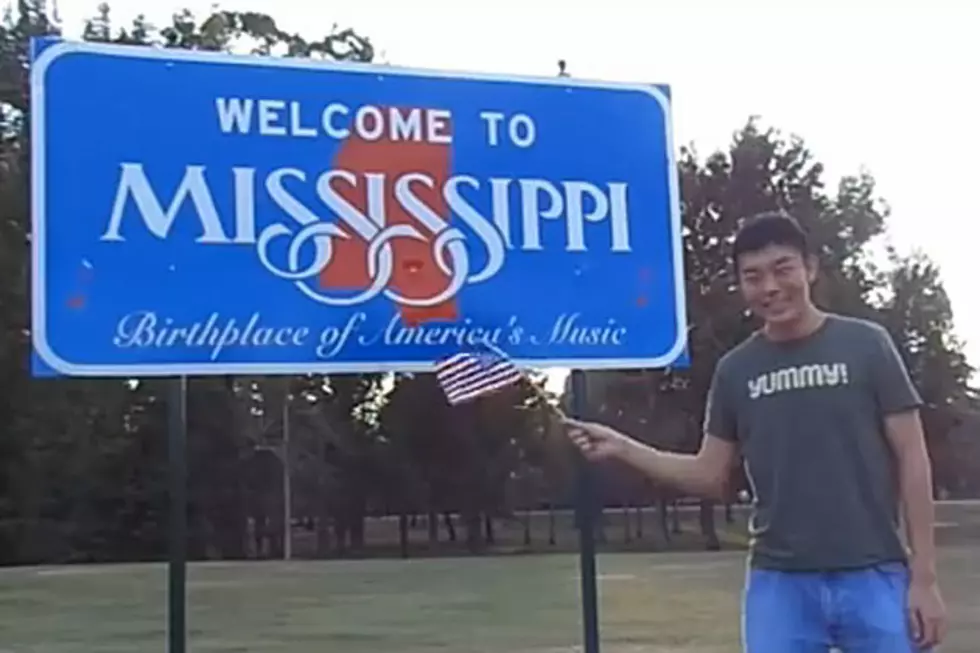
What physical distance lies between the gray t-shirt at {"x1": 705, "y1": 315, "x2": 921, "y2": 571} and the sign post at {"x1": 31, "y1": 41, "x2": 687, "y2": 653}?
5.40 feet

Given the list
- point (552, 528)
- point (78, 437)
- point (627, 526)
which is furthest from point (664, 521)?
point (78, 437)

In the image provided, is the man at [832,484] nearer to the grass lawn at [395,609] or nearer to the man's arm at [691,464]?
the man's arm at [691,464]

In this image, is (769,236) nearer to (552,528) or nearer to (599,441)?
(599,441)

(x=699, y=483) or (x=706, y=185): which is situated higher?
(x=706, y=185)

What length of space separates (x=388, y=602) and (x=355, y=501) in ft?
80.5

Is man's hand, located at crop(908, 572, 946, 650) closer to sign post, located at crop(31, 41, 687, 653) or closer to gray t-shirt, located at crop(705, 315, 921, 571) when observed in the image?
gray t-shirt, located at crop(705, 315, 921, 571)

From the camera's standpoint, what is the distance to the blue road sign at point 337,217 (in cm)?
503

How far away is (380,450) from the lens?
141 ft

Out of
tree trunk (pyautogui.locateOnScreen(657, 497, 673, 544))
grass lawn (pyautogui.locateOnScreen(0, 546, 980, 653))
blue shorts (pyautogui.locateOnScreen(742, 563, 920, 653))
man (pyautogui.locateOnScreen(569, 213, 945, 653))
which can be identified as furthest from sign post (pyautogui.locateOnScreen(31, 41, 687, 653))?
tree trunk (pyautogui.locateOnScreen(657, 497, 673, 544))

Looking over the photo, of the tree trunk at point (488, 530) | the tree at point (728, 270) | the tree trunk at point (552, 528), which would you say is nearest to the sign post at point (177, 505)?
the tree at point (728, 270)

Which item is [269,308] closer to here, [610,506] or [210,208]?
[210,208]

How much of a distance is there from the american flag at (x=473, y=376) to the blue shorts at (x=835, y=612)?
120cm

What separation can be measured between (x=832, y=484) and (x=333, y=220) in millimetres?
2133

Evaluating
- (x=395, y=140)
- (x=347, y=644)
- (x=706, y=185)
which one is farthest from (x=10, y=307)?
(x=395, y=140)
